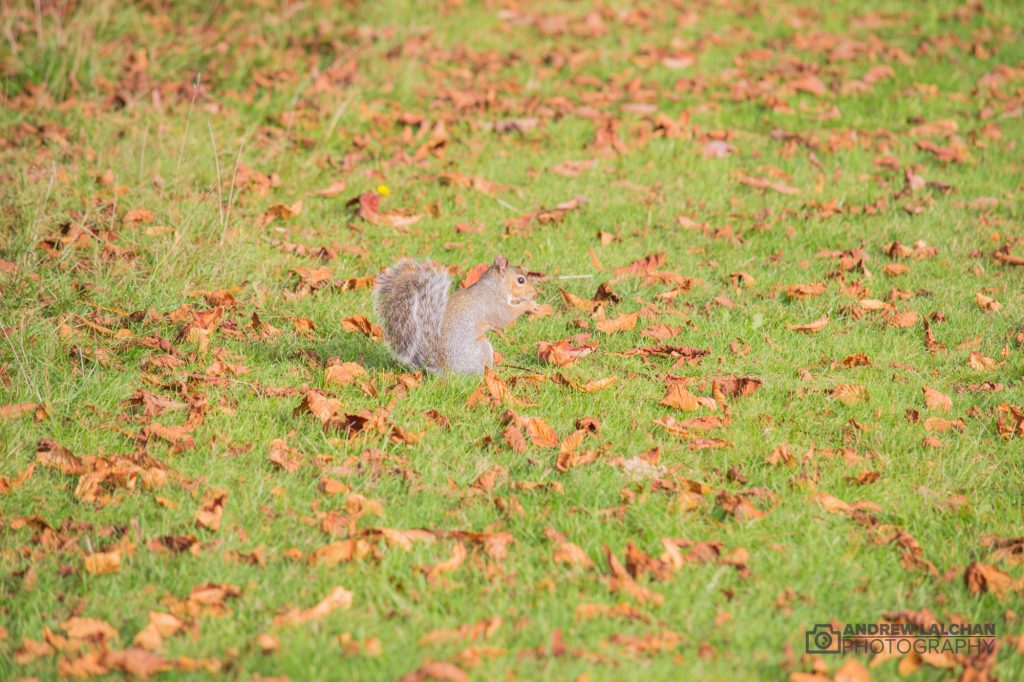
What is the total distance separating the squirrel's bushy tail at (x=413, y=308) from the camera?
13.1ft

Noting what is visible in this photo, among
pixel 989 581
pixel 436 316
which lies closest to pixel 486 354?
pixel 436 316

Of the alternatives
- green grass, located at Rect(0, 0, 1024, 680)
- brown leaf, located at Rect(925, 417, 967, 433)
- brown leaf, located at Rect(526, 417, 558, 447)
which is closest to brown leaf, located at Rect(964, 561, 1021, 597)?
green grass, located at Rect(0, 0, 1024, 680)

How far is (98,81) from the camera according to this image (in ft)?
25.2

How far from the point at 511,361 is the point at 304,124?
3438 millimetres

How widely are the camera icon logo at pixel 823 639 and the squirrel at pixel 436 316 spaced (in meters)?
1.79

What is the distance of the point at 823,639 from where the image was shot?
9.47 feet

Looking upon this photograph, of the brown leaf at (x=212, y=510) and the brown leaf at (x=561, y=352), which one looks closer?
the brown leaf at (x=212, y=510)

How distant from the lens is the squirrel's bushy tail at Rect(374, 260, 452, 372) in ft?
13.1

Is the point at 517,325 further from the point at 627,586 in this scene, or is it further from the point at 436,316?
the point at 627,586

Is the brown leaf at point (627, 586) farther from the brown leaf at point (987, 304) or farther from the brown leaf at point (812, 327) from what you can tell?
the brown leaf at point (987, 304)

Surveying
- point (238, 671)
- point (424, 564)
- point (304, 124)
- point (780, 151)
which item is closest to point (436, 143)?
point (304, 124)

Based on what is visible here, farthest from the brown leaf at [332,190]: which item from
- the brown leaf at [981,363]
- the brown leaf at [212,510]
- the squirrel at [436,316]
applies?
the brown leaf at [981,363]

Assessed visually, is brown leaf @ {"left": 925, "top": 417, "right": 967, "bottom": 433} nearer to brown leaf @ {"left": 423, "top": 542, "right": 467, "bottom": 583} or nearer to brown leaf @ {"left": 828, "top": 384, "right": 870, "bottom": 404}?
brown leaf @ {"left": 828, "top": 384, "right": 870, "bottom": 404}

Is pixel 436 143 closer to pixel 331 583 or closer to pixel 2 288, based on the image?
pixel 2 288
